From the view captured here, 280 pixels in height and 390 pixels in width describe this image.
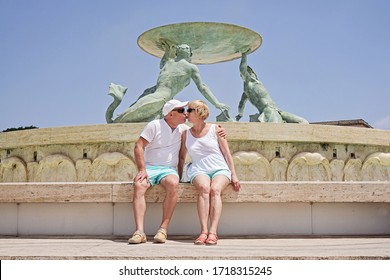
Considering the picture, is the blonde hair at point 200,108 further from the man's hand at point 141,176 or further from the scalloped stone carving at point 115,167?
the scalloped stone carving at point 115,167

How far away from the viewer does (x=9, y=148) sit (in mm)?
9258

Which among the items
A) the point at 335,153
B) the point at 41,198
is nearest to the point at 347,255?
the point at 41,198

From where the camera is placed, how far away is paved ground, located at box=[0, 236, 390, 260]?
344cm

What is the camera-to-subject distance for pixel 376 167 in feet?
29.7

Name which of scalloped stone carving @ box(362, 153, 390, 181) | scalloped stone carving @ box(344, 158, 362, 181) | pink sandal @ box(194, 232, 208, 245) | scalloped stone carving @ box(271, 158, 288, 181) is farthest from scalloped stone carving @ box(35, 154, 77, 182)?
scalloped stone carving @ box(362, 153, 390, 181)

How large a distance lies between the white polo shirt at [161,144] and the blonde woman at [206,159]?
0.09 meters

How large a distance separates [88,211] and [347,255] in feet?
8.52

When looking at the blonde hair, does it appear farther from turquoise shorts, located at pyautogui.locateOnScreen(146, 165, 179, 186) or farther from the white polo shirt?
turquoise shorts, located at pyautogui.locateOnScreen(146, 165, 179, 186)

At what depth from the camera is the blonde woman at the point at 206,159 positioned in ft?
14.6

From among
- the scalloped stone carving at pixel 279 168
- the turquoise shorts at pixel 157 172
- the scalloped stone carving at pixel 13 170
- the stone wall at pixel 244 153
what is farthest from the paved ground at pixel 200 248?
the scalloped stone carving at pixel 13 170

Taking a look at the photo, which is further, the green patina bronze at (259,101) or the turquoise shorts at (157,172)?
the green patina bronze at (259,101)

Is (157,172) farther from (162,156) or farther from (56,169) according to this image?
(56,169)

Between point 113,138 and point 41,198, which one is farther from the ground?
point 113,138
